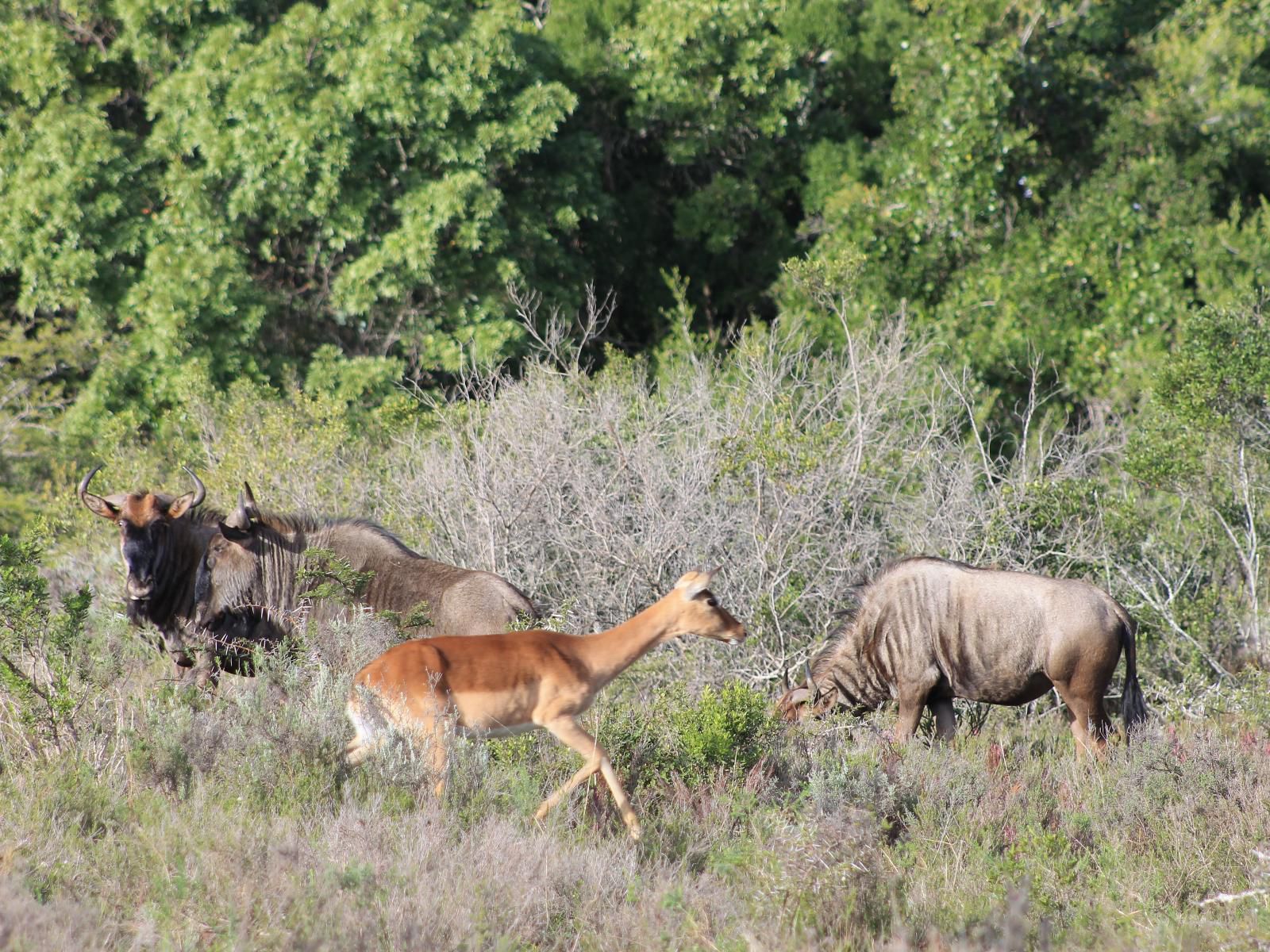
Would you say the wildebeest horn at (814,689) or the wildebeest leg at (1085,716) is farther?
the wildebeest horn at (814,689)

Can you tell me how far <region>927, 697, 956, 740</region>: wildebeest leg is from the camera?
888 centimetres

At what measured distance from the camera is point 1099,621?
841cm

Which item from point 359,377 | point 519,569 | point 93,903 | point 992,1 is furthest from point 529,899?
point 992,1

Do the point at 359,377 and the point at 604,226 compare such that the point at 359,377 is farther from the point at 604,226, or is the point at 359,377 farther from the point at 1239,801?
the point at 1239,801

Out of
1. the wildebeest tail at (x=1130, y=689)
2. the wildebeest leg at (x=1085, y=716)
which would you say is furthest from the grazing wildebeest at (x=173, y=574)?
the wildebeest tail at (x=1130, y=689)

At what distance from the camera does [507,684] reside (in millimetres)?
6379

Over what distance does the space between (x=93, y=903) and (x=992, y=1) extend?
16452 mm

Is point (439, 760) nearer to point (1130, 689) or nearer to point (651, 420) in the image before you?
point (1130, 689)

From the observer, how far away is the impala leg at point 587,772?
6.21 m

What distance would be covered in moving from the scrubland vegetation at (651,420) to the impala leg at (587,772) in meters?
0.15

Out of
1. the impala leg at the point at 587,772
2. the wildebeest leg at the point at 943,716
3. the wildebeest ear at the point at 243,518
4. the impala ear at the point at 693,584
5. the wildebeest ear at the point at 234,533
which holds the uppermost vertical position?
the impala ear at the point at 693,584

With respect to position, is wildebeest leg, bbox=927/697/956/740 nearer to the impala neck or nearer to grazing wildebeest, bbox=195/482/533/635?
the impala neck

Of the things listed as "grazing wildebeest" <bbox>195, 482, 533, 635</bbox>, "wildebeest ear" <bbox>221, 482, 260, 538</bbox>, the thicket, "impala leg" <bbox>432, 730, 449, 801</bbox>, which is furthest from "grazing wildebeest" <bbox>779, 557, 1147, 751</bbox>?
the thicket

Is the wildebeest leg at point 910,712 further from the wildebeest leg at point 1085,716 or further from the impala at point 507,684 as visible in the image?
the impala at point 507,684
